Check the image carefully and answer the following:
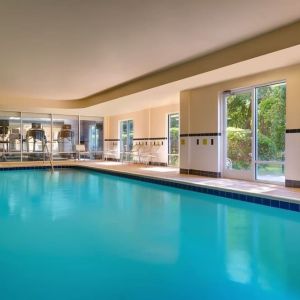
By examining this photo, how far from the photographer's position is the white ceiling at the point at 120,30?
11.4ft

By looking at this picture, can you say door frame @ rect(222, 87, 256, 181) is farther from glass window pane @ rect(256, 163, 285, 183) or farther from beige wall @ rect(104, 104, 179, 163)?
beige wall @ rect(104, 104, 179, 163)

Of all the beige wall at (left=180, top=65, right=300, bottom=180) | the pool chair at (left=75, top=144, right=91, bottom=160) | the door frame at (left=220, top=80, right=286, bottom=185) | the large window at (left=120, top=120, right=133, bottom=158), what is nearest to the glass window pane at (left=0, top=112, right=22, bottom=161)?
the pool chair at (left=75, top=144, right=91, bottom=160)

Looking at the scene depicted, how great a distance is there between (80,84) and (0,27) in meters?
3.94

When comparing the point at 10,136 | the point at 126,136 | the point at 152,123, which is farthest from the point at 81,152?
the point at 152,123

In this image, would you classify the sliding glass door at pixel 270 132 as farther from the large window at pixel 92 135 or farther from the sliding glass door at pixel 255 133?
the large window at pixel 92 135

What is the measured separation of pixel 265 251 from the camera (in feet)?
8.95

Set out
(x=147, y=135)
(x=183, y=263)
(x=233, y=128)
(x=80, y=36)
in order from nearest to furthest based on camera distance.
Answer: (x=183, y=263)
(x=80, y=36)
(x=233, y=128)
(x=147, y=135)

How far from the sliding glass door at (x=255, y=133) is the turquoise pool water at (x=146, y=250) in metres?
1.40

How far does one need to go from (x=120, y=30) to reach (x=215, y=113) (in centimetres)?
333

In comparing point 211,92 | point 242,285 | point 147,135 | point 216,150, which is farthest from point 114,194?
point 147,135

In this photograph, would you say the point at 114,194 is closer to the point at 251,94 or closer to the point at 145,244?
the point at 145,244

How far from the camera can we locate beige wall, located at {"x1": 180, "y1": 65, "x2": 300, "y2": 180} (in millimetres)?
5188

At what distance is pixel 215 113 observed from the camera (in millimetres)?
6801

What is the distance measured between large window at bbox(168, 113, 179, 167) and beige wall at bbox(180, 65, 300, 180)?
2.14 m
